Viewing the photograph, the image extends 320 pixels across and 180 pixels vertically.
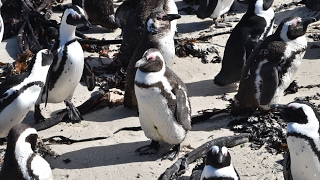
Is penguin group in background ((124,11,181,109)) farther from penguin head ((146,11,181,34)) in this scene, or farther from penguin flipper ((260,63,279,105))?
penguin flipper ((260,63,279,105))

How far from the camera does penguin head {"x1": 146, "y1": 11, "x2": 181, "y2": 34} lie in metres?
7.18

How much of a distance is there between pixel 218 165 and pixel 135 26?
147 inches

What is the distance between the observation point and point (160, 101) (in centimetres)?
566

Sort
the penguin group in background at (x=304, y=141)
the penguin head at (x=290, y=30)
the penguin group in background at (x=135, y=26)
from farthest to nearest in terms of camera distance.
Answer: the penguin group in background at (x=135, y=26), the penguin head at (x=290, y=30), the penguin group in background at (x=304, y=141)

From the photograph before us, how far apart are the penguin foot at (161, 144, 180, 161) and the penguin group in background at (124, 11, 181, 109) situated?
1.16m

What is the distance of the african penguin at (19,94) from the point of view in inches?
238

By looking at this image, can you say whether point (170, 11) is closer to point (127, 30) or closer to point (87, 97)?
point (127, 30)

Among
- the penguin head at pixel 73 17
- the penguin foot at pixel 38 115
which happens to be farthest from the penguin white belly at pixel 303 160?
the penguin head at pixel 73 17

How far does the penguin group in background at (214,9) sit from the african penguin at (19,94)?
3.29 meters

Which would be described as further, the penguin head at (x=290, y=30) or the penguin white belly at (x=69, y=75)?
the penguin white belly at (x=69, y=75)

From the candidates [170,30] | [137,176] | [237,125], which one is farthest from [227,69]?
[137,176]

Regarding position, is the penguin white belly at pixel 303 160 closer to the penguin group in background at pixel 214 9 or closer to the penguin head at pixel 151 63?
the penguin head at pixel 151 63

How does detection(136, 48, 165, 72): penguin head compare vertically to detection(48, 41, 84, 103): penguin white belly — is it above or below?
above

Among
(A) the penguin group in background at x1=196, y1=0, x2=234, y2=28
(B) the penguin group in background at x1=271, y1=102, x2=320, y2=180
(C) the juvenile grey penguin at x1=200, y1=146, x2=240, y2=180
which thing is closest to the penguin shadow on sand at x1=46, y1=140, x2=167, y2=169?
(C) the juvenile grey penguin at x1=200, y1=146, x2=240, y2=180
